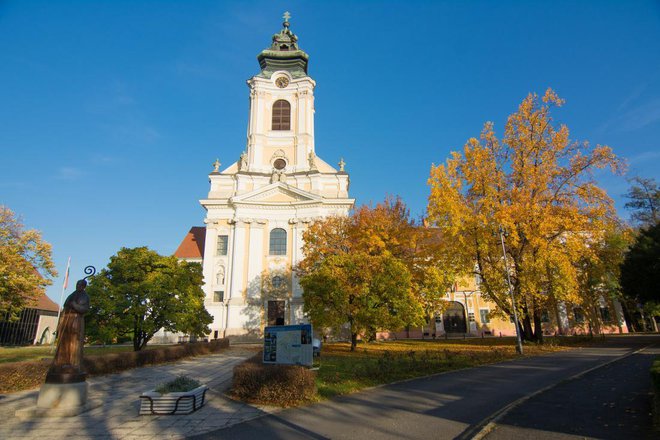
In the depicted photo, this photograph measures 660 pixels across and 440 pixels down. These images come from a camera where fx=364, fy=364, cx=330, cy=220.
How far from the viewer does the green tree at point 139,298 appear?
2003 cm

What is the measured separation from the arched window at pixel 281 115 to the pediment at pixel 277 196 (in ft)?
31.8

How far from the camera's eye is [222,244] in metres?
40.7

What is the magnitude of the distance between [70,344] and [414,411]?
9495 millimetres

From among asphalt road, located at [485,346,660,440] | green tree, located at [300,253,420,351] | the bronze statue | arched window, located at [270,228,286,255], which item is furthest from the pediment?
asphalt road, located at [485,346,660,440]

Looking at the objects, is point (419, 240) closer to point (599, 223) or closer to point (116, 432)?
point (599, 223)

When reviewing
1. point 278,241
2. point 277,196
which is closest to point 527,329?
point 278,241

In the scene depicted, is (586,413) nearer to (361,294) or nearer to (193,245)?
(361,294)

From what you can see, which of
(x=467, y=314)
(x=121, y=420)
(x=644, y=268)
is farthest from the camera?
(x=467, y=314)

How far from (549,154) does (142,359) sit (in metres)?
27.0

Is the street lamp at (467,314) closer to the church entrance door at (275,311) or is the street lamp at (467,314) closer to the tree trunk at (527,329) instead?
the tree trunk at (527,329)

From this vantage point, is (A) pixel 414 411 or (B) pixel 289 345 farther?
(B) pixel 289 345

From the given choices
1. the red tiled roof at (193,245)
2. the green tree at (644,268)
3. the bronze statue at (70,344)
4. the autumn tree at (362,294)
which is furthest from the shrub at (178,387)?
the red tiled roof at (193,245)

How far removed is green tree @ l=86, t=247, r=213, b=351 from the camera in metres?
20.0

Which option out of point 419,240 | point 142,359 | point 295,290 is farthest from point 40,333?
point 419,240
